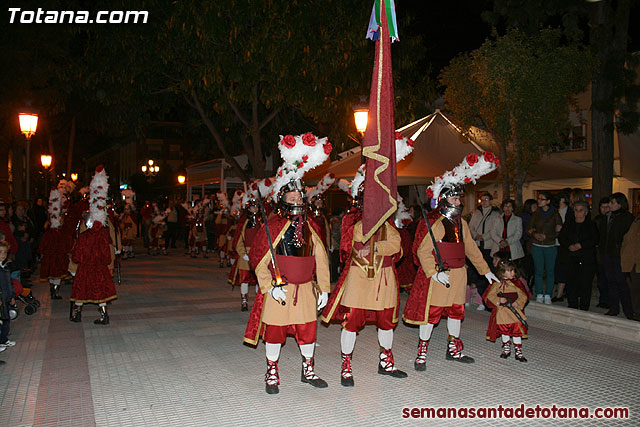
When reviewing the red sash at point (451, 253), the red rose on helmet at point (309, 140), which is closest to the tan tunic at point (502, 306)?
the red sash at point (451, 253)

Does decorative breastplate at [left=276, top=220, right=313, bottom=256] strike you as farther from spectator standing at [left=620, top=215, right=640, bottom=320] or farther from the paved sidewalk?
spectator standing at [left=620, top=215, right=640, bottom=320]

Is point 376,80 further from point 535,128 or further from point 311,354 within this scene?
point 535,128

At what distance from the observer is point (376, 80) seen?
5230 millimetres

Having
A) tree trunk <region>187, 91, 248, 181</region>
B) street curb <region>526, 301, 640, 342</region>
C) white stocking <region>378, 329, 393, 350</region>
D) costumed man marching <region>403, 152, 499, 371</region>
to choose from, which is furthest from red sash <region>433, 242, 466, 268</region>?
tree trunk <region>187, 91, 248, 181</region>

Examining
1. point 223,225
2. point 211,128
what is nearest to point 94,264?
point 211,128

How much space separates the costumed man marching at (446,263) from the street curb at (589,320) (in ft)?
7.88

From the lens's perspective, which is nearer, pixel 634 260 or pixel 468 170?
pixel 468 170

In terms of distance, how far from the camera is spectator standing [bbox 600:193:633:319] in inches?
323

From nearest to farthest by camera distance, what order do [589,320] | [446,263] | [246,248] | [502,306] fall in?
[446,263], [502,306], [589,320], [246,248]

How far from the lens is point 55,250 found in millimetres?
10836

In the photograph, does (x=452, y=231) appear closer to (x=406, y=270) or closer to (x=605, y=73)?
(x=406, y=270)

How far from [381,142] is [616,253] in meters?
5.29

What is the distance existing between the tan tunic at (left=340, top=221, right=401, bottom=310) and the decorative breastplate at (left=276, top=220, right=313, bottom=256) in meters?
0.67

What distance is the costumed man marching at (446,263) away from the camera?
19.9 feet
